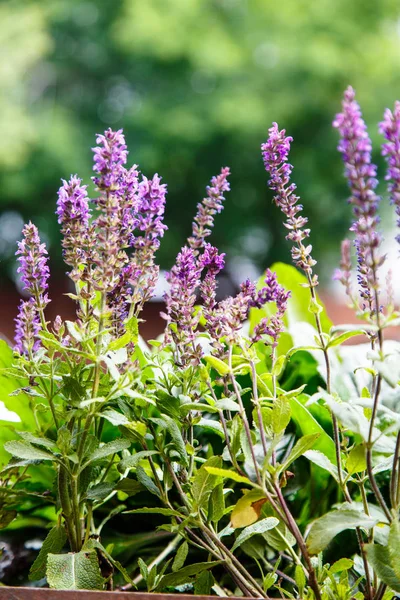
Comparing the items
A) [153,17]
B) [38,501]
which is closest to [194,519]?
[38,501]

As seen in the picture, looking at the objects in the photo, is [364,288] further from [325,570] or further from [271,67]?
[271,67]

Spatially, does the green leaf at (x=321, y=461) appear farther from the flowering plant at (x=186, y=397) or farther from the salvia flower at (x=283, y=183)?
the salvia flower at (x=283, y=183)

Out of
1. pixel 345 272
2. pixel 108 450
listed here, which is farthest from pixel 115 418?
pixel 345 272

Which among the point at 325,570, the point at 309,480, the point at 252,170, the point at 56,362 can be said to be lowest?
the point at 325,570

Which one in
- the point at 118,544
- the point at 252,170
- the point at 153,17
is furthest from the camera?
the point at 252,170

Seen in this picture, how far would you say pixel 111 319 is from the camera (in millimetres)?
688

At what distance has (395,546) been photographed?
0.51 m

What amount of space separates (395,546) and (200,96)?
37.2 ft

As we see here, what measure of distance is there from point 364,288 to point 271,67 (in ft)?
37.8

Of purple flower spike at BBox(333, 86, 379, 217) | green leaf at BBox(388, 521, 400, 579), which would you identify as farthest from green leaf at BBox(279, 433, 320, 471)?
purple flower spike at BBox(333, 86, 379, 217)

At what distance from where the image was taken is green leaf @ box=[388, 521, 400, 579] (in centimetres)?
51

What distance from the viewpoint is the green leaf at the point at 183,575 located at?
0.62 metres

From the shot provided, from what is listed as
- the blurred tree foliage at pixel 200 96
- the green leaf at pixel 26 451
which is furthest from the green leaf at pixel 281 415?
the blurred tree foliage at pixel 200 96

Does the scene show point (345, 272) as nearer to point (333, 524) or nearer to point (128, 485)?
point (333, 524)
